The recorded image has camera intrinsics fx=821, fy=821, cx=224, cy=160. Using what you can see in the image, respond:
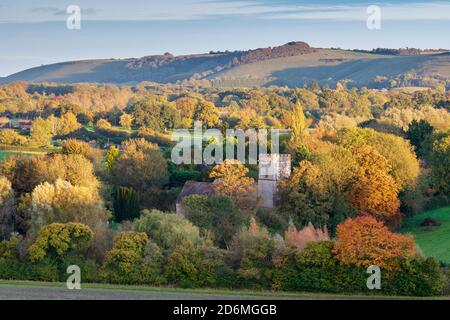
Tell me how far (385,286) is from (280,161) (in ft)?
67.3

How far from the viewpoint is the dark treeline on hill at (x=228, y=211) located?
2623 centimetres

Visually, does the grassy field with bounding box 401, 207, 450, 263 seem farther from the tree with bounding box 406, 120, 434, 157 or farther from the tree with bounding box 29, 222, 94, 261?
the tree with bounding box 29, 222, 94, 261

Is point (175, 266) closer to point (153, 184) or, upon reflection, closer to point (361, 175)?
point (361, 175)

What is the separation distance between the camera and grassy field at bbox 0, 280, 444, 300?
2023 cm

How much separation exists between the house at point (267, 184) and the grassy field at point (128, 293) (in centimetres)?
1846

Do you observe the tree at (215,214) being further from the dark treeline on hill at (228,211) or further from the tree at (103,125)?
the tree at (103,125)

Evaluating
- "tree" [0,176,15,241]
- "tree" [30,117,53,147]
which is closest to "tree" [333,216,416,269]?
"tree" [0,176,15,241]

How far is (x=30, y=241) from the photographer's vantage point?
94.6ft

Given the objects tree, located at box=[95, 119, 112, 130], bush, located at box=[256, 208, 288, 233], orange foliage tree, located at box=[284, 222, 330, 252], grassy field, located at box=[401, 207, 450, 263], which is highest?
orange foliage tree, located at box=[284, 222, 330, 252]

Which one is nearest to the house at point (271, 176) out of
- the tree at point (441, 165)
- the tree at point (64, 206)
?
the tree at point (64, 206)

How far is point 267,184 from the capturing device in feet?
144

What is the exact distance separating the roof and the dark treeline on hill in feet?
0.89

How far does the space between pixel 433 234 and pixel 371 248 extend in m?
17.0
